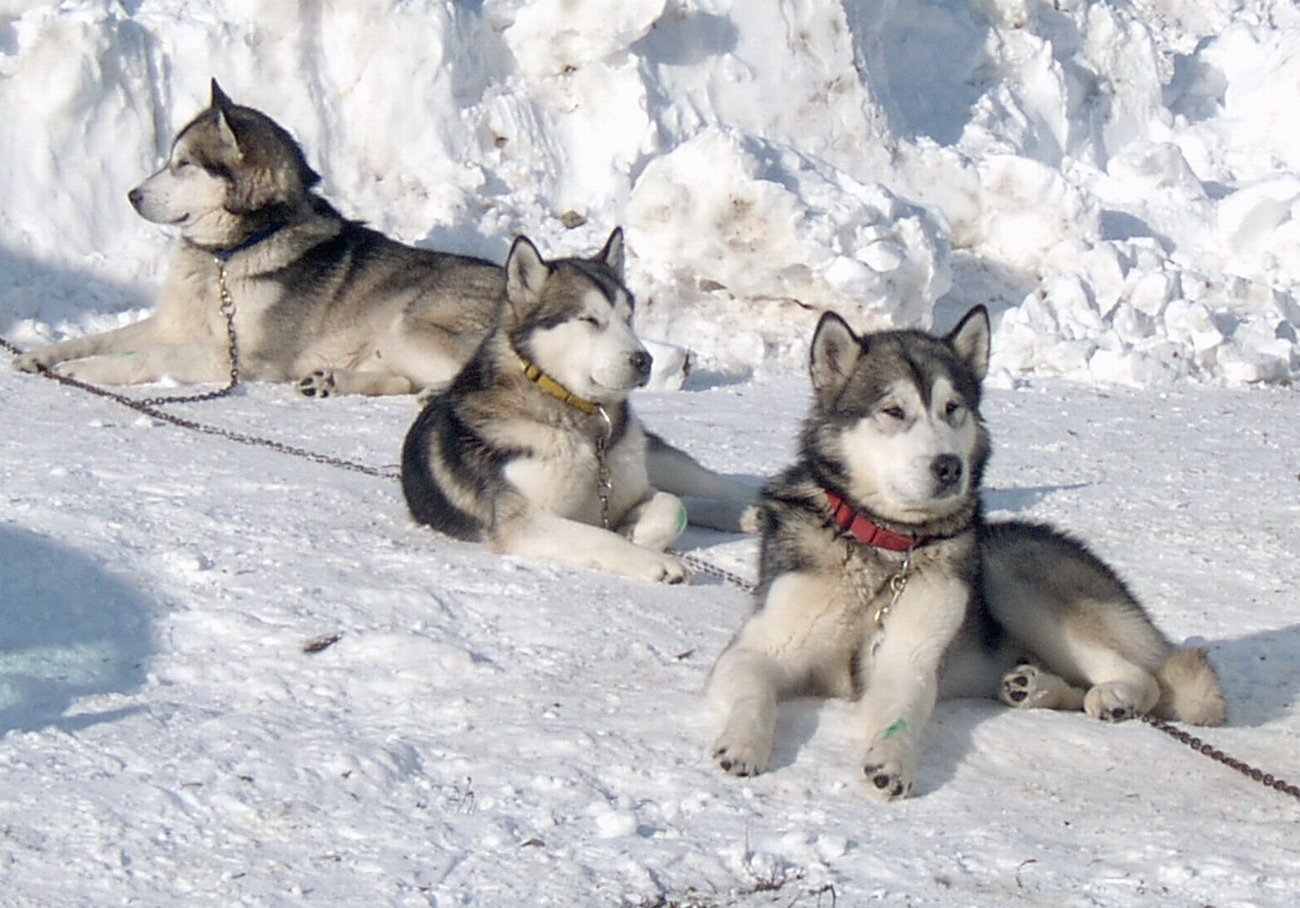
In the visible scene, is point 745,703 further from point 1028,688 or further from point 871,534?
point 1028,688

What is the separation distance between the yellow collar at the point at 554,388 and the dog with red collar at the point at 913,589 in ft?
5.09

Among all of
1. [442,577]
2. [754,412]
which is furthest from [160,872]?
[754,412]

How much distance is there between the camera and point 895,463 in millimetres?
4539

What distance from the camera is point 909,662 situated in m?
4.48

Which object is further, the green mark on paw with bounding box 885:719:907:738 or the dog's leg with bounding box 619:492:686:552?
the dog's leg with bounding box 619:492:686:552

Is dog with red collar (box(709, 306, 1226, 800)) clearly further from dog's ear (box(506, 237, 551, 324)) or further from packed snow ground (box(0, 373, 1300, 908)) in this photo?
dog's ear (box(506, 237, 551, 324))

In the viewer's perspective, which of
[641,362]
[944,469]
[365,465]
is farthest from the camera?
[365,465]

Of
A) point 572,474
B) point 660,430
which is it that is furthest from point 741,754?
point 660,430

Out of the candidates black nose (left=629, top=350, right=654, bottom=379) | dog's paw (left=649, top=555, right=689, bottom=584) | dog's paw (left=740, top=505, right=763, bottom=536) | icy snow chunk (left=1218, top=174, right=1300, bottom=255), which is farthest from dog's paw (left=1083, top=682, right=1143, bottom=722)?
icy snow chunk (left=1218, top=174, right=1300, bottom=255)

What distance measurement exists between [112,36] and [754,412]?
15.7 feet

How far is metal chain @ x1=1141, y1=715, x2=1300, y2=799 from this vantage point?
4.16 meters

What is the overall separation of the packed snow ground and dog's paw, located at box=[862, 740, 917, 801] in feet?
0.20

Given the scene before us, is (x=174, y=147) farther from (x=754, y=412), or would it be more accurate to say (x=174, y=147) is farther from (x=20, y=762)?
(x=20, y=762)

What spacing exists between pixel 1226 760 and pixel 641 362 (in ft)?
8.90
